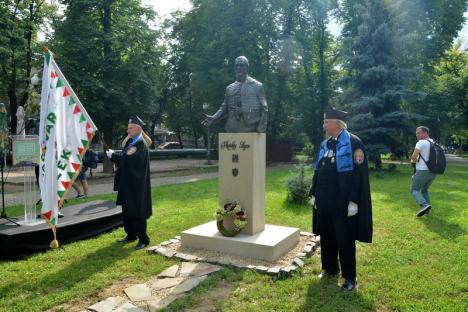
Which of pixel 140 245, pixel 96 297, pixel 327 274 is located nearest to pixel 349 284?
pixel 327 274

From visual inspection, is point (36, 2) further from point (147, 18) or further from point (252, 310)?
point (252, 310)

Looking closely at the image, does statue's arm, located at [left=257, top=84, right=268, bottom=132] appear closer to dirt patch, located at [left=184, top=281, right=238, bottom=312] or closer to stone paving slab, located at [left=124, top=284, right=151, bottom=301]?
dirt patch, located at [left=184, top=281, right=238, bottom=312]

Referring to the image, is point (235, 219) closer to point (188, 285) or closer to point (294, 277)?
point (294, 277)

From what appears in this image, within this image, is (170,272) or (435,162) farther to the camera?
(435,162)

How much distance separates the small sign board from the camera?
678 cm

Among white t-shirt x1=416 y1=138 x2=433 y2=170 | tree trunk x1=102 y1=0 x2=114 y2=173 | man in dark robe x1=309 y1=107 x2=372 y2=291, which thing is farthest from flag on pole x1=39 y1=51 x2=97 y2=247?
tree trunk x1=102 y1=0 x2=114 y2=173

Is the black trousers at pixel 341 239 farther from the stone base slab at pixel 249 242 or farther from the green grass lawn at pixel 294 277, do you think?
the stone base slab at pixel 249 242

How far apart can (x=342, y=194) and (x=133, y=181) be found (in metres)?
3.45

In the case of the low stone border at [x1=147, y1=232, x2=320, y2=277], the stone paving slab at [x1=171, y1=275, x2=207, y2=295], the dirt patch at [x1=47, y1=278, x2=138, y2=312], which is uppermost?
the low stone border at [x1=147, y1=232, x2=320, y2=277]

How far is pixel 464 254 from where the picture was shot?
5930 mm

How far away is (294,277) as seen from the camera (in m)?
5.10

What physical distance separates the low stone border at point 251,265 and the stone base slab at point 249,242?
0.72 ft

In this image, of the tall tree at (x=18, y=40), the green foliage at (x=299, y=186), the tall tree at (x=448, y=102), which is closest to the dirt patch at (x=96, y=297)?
the tall tree at (x=18, y=40)

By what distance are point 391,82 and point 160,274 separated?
1648cm
